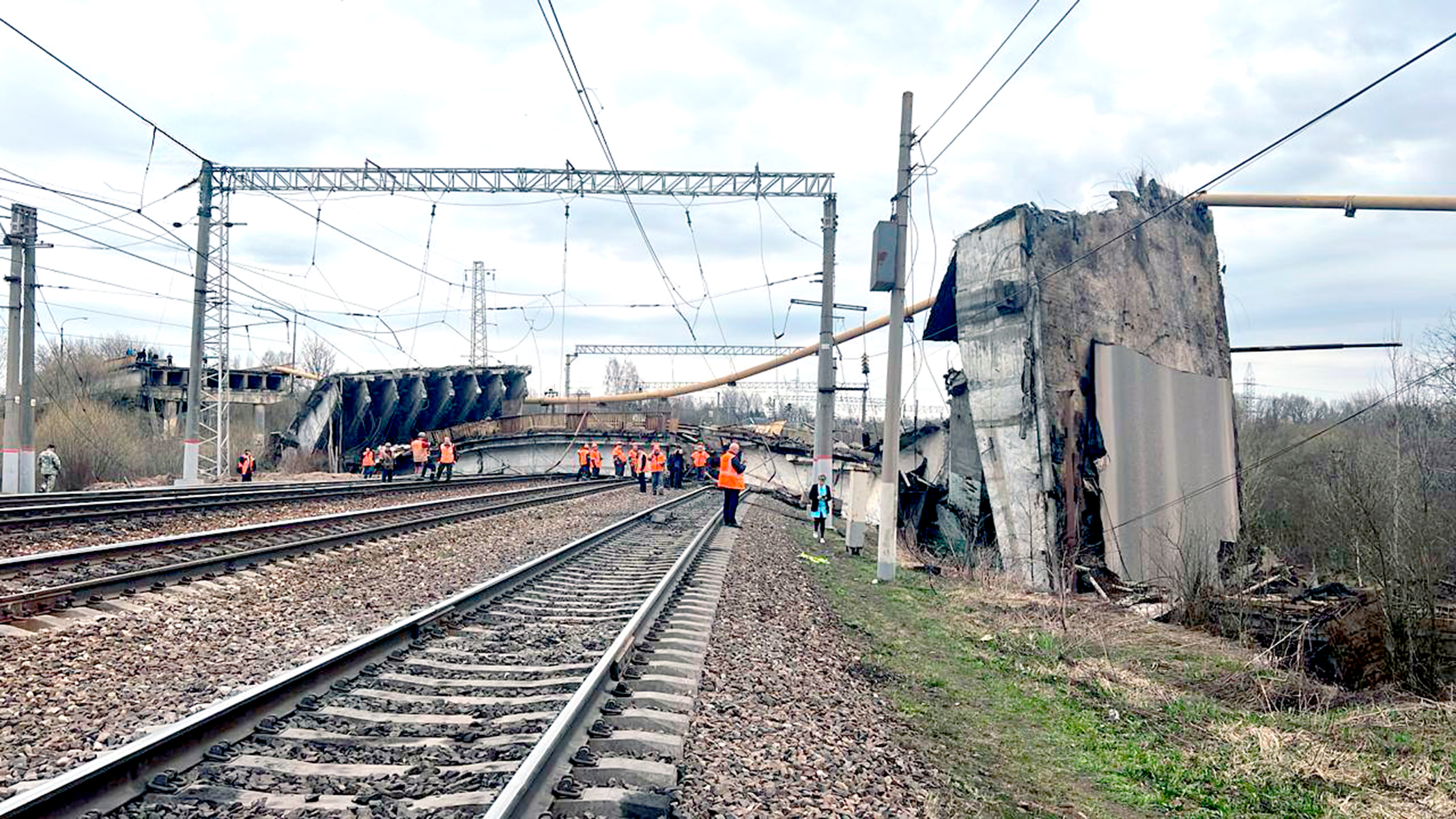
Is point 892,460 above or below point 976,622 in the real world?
above

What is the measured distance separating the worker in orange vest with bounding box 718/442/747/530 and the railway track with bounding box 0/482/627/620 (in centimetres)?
525

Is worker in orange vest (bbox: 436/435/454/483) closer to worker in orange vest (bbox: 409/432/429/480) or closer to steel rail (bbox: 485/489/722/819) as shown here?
worker in orange vest (bbox: 409/432/429/480)

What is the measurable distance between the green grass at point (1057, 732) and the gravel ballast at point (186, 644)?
13.4 ft

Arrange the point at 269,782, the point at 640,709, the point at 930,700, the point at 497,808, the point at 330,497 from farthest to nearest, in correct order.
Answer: the point at 330,497
the point at 930,700
the point at 640,709
the point at 269,782
the point at 497,808

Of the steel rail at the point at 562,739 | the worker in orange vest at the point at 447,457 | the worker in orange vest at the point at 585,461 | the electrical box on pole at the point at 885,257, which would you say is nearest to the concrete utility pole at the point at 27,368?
the worker in orange vest at the point at 447,457

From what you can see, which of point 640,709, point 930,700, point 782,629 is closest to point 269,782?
point 640,709

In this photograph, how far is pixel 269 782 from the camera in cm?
396

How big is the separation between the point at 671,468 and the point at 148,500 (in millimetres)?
24454

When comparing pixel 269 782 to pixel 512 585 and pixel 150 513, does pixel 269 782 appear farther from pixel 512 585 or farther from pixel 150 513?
pixel 150 513

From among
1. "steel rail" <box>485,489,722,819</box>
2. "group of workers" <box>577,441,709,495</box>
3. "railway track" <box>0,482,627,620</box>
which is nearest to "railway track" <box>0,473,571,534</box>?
"railway track" <box>0,482,627,620</box>

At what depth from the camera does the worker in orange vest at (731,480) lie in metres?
18.8

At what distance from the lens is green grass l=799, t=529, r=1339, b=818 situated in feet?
18.4

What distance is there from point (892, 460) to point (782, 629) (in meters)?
5.84

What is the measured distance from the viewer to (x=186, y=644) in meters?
6.67
